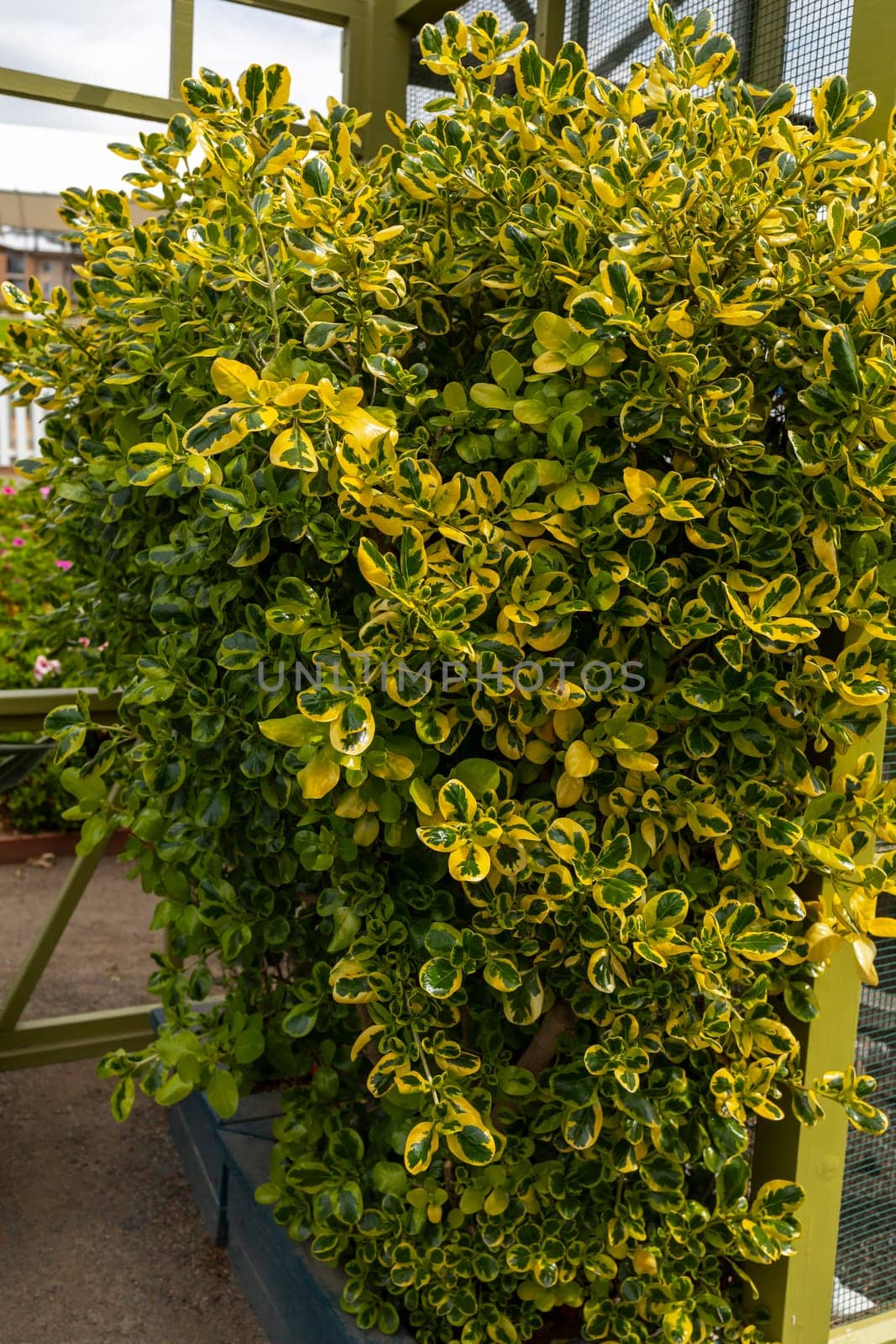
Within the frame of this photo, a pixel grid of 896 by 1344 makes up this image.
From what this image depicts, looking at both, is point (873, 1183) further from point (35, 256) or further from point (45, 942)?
point (35, 256)

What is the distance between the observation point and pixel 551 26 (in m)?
2.18

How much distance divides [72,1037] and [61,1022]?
51mm

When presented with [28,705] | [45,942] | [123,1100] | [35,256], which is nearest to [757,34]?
[123,1100]

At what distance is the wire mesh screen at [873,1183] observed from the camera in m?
1.70

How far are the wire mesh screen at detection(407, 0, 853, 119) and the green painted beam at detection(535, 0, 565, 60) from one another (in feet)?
0.05

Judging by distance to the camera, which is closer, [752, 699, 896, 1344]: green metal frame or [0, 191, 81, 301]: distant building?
[752, 699, 896, 1344]: green metal frame

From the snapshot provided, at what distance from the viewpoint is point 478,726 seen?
5.05ft

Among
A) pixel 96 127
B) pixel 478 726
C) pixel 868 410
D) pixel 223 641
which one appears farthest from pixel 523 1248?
pixel 96 127

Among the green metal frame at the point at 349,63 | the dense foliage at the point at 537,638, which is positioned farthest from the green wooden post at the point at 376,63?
the dense foliage at the point at 537,638

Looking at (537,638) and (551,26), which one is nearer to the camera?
(537,638)

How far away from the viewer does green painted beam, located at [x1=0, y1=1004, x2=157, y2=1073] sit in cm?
292

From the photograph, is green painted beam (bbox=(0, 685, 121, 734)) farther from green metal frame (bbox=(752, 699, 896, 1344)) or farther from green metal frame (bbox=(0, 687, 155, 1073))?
green metal frame (bbox=(752, 699, 896, 1344))

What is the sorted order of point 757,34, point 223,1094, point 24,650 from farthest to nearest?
point 24,650 → point 757,34 → point 223,1094

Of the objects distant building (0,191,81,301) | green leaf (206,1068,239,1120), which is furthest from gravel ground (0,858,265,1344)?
distant building (0,191,81,301)
